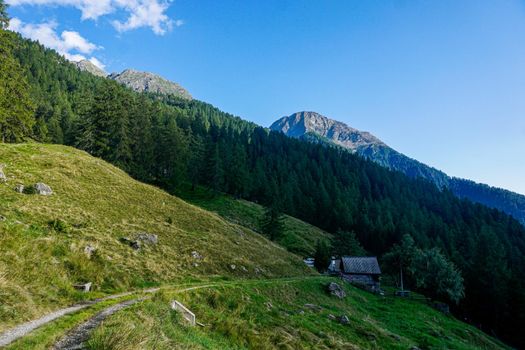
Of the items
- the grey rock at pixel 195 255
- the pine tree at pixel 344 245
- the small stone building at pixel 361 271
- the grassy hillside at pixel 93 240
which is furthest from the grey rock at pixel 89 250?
the pine tree at pixel 344 245

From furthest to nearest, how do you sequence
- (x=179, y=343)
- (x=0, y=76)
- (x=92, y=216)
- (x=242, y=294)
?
(x=0, y=76), (x=92, y=216), (x=242, y=294), (x=179, y=343)

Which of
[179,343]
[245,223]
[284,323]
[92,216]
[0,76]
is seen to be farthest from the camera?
[245,223]

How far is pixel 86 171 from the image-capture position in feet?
125

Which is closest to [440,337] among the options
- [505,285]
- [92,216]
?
[92,216]

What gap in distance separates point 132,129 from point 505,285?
305ft

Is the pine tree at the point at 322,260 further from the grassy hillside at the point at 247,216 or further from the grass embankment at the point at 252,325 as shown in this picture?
the grass embankment at the point at 252,325

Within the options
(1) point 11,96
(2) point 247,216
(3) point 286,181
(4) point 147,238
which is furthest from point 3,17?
(3) point 286,181

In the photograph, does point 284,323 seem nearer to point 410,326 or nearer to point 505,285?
point 410,326

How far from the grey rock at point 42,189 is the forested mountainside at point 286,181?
108ft

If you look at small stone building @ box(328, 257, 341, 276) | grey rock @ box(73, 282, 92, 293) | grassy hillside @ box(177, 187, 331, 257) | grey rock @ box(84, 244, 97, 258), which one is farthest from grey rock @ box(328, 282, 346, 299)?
grassy hillside @ box(177, 187, 331, 257)

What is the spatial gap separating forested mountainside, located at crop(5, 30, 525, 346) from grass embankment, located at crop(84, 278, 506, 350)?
154 ft

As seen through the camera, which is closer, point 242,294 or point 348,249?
point 242,294

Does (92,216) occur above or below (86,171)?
below

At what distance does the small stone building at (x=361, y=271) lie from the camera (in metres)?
68.1
